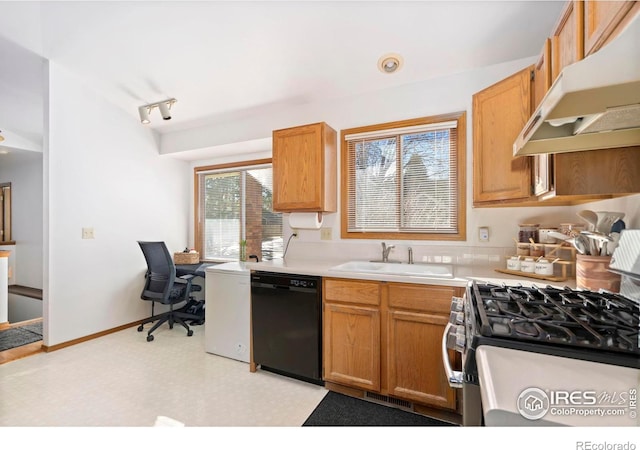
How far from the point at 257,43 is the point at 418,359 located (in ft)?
8.46

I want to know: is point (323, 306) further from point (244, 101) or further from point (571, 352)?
point (244, 101)

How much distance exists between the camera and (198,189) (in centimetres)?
416

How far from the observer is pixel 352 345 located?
76.7 inches

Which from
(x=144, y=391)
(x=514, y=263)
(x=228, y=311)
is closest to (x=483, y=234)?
(x=514, y=263)

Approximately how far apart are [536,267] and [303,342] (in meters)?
1.60

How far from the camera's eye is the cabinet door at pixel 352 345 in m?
1.88

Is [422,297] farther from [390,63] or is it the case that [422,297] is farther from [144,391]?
[144,391]

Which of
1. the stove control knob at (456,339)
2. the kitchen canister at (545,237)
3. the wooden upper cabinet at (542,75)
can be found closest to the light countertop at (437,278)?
the kitchen canister at (545,237)

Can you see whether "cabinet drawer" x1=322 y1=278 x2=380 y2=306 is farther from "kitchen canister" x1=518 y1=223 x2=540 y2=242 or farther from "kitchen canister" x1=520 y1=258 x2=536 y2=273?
"kitchen canister" x1=518 y1=223 x2=540 y2=242

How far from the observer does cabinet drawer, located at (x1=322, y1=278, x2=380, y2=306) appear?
188 cm

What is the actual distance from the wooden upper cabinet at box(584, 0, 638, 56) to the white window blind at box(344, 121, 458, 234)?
4.06 ft

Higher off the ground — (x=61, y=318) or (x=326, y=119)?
(x=326, y=119)

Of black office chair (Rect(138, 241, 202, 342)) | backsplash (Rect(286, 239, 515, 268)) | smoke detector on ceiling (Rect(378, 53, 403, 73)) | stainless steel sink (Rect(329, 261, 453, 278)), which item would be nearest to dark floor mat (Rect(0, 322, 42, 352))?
black office chair (Rect(138, 241, 202, 342))

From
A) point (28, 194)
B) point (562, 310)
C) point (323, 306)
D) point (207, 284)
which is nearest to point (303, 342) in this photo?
point (323, 306)
